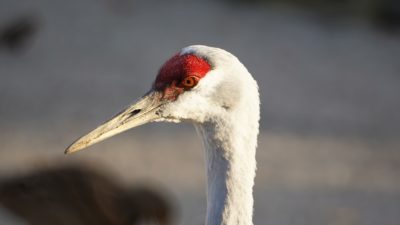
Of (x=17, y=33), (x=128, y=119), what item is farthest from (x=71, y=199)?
(x=17, y=33)

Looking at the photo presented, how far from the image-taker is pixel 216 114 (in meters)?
2.50

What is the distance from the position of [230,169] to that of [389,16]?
6.12 meters

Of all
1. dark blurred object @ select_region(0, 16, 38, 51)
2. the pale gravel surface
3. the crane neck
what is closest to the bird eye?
the crane neck

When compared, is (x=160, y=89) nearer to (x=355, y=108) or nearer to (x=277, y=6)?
(x=355, y=108)

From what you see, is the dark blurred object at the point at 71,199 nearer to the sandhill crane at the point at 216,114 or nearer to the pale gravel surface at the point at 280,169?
the pale gravel surface at the point at 280,169

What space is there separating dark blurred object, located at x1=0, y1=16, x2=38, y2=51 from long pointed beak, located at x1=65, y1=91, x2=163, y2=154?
5028 mm

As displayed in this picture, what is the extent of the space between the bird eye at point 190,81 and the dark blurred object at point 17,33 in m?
5.16

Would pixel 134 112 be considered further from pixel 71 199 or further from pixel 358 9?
pixel 358 9

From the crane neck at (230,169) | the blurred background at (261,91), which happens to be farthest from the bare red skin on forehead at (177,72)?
the blurred background at (261,91)

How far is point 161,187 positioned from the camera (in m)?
5.42

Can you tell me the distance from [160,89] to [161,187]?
2.94 meters

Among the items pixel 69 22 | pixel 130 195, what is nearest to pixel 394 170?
pixel 130 195

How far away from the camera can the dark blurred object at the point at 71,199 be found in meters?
4.06

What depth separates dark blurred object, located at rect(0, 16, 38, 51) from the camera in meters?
7.39
